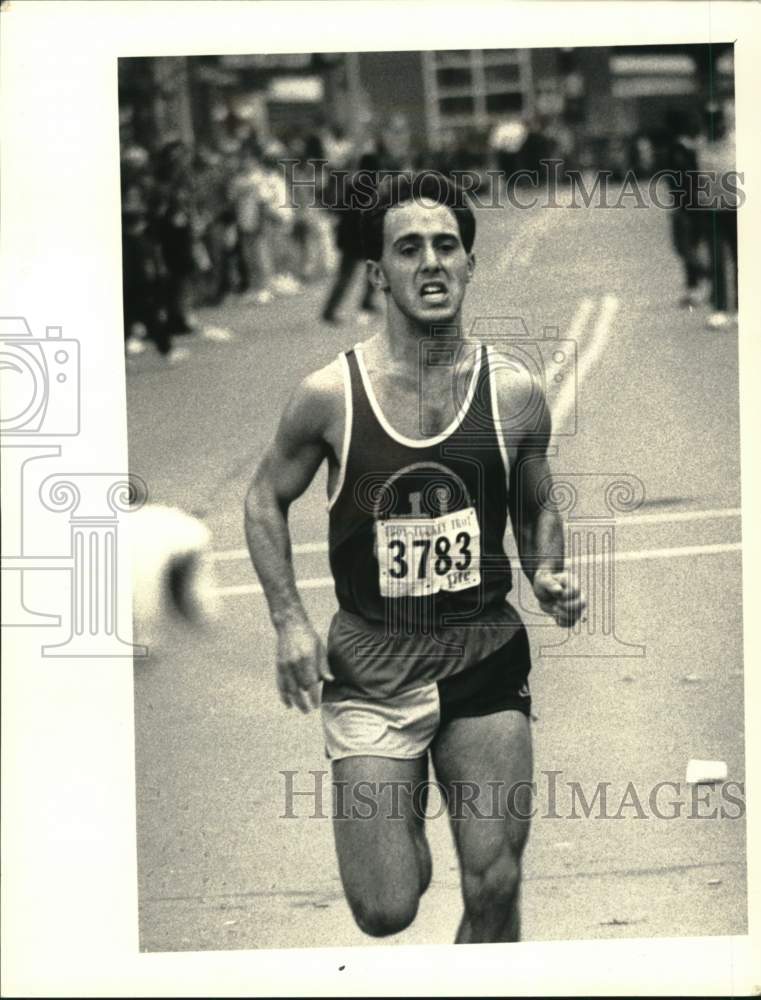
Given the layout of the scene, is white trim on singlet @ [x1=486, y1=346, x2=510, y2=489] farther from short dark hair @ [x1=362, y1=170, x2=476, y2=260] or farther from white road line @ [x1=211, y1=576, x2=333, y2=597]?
white road line @ [x1=211, y1=576, x2=333, y2=597]

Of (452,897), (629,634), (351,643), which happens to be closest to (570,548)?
(629,634)

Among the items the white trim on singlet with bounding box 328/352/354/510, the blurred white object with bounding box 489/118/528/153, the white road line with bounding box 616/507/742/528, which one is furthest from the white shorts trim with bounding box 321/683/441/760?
the blurred white object with bounding box 489/118/528/153

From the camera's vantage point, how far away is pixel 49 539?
564 centimetres

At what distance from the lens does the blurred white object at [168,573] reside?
18.6 ft

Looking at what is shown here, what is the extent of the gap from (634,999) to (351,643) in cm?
159

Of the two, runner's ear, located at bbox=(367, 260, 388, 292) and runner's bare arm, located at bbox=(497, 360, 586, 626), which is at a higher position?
runner's ear, located at bbox=(367, 260, 388, 292)

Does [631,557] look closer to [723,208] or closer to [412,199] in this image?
[723,208]

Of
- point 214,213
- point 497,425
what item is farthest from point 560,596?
point 214,213

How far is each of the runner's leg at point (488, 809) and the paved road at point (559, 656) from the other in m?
0.05

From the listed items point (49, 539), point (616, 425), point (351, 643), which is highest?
point (616, 425)

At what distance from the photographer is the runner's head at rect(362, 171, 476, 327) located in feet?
18.2

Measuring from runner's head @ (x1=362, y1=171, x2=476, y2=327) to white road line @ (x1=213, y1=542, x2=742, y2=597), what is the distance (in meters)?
0.97

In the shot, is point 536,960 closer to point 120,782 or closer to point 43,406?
point 120,782

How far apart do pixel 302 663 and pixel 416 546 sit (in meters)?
0.56
